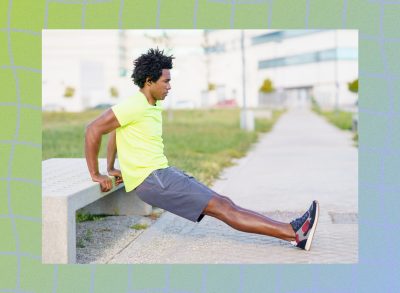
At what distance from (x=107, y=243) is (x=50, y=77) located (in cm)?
6829

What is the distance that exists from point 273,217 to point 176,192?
1.96m

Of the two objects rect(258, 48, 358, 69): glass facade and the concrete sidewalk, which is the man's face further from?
rect(258, 48, 358, 69): glass facade

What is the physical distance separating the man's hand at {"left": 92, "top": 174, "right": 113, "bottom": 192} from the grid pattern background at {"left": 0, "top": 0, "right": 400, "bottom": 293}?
0.92 metres

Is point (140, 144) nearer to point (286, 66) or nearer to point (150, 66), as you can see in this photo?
point (150, 66)

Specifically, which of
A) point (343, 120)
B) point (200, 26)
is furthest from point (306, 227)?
point (343, 120)

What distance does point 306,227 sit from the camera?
4.91 m

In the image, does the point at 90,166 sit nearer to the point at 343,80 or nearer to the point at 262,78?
the point at 343,80

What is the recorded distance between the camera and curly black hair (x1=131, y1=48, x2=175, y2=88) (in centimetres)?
490

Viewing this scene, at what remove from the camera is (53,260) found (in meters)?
4.38

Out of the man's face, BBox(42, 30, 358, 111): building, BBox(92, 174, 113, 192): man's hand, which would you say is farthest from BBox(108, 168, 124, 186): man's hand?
BBox(42, 30, 358, 111): building

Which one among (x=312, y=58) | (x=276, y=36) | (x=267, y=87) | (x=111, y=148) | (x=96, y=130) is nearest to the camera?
(x=96, y=130)

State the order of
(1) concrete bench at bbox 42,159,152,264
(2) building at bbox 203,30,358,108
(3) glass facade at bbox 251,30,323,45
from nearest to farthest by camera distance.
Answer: (1) concrete bench at bbox 42,159,152,264 < (2) building at bbox 203,30,358,108 < (3) glass facade at bbox 251,30,323,45

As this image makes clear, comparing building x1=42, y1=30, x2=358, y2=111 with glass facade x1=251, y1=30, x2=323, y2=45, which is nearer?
building x1=42, y1=30, x2=358, y2=111

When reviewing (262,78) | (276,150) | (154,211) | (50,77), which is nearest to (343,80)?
(262,78)
